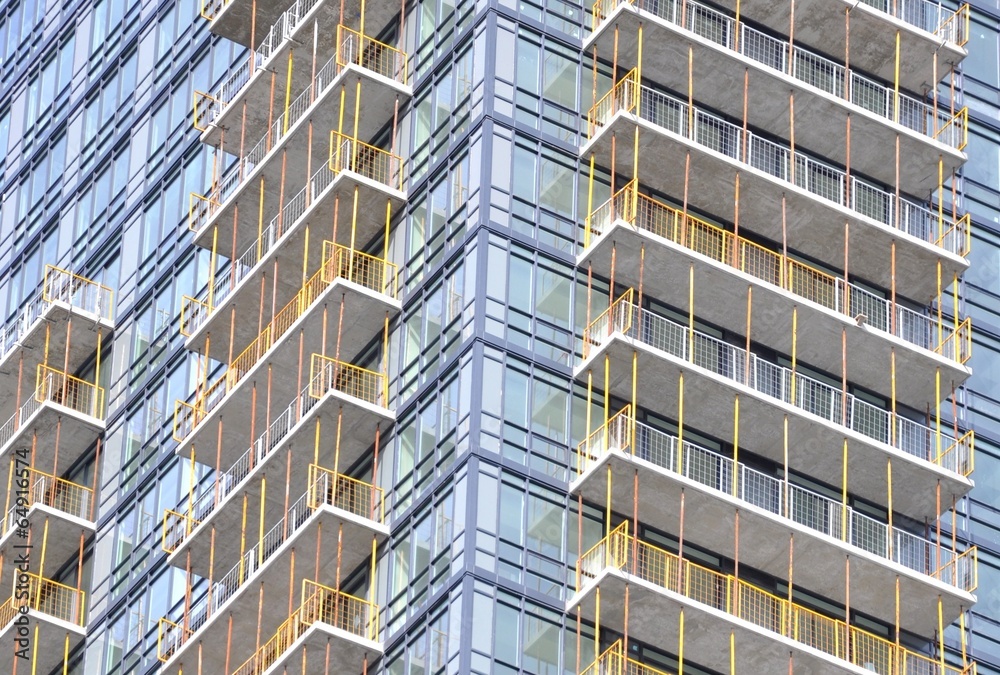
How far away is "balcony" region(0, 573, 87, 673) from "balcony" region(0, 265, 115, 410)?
20.6 ft

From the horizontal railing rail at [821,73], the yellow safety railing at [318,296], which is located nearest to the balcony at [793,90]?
the horizontal railing rail at [821,73]

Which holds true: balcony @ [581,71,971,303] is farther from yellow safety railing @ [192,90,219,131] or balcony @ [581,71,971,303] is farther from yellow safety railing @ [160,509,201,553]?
yellow safety railing @ [192,90,219,131]

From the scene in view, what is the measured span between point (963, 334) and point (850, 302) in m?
3.11

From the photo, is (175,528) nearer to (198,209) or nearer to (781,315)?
(198,209)

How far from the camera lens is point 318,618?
76250mm

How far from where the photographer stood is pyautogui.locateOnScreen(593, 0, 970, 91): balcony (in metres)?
85.2

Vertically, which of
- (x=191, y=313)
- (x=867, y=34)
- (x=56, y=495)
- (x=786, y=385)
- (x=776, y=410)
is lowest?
(x=776, y=410)

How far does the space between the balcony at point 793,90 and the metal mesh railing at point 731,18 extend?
0.03 metres

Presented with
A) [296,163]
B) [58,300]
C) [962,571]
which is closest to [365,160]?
[296,163]

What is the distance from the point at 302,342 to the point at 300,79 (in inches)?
353

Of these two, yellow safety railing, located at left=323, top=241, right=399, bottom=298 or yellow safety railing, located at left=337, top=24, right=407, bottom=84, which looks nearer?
yellow safety railing, located at left=323, top=241, right=399, bottom=298

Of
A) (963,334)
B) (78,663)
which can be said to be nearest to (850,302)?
(963,334)

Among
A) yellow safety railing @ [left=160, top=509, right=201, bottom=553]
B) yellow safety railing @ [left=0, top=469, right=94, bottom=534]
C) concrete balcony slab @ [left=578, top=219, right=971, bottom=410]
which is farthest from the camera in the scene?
yellow safety railing @ [left=0, top=469, right=94, bottom=534]

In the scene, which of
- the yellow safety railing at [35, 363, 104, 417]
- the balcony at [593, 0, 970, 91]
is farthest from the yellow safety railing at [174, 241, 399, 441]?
the balcony at [593, 0, 970, 91]
